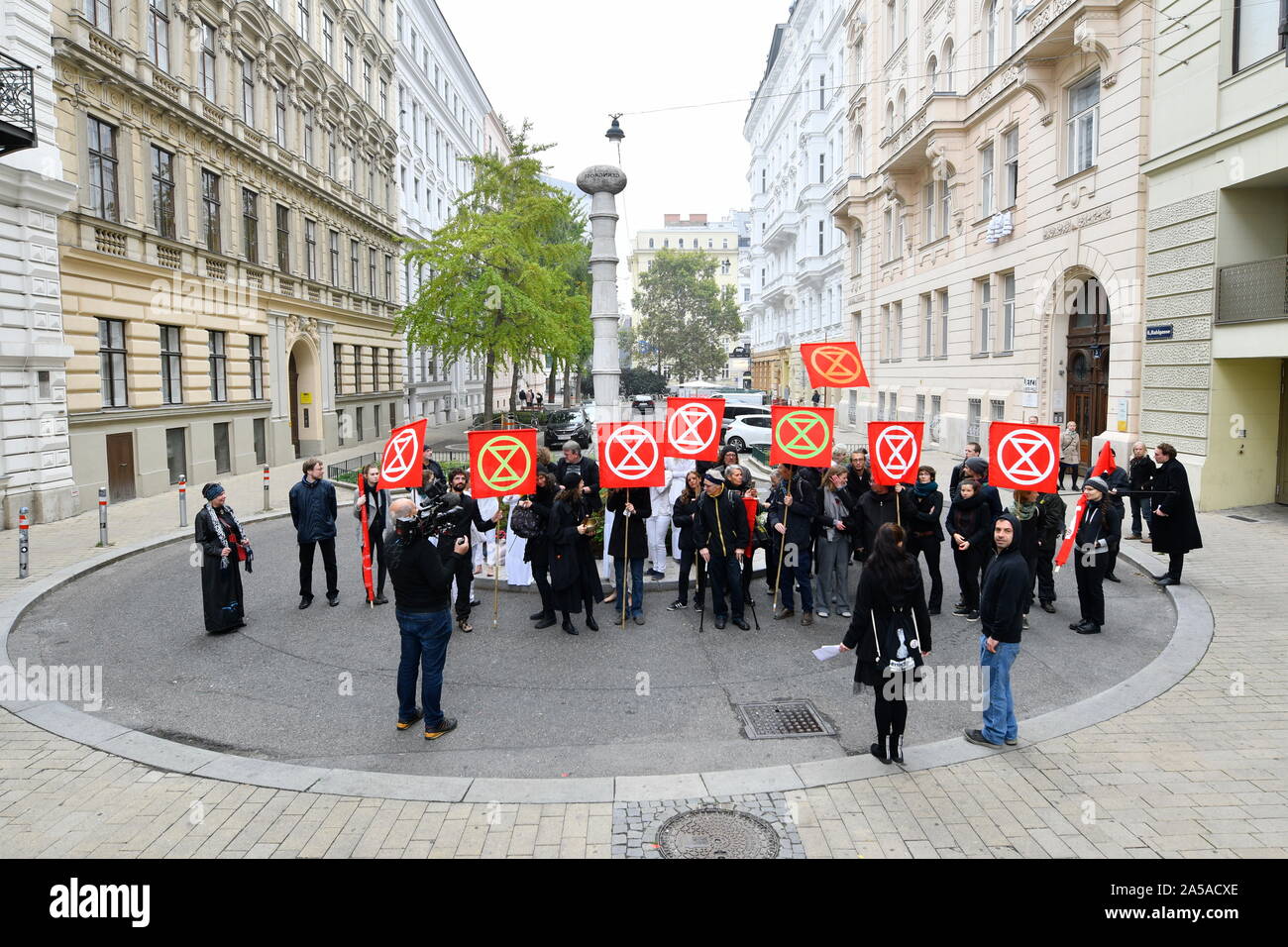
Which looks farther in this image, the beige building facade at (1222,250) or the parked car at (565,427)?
the parked car at (565,427)

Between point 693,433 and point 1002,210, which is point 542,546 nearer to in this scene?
point 693,433

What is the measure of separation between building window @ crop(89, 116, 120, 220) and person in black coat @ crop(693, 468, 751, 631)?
1602cm

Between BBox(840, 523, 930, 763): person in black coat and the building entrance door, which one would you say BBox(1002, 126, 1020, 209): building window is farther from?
BBox(840, 523, 930, 763): person in black coat

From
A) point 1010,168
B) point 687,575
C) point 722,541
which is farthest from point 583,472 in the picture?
point 1010,168

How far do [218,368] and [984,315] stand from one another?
911 inches

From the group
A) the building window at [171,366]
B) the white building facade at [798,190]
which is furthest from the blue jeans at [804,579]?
the white building facade at [798,190]

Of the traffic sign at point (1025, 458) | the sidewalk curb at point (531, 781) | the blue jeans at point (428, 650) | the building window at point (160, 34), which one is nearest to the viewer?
the sidewalk curb at point (531, 781)

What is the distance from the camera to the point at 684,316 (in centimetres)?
7406

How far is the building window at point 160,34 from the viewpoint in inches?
778

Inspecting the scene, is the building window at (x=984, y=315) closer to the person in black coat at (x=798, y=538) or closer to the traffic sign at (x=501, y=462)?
the person in black coat at (x=798, y=538)

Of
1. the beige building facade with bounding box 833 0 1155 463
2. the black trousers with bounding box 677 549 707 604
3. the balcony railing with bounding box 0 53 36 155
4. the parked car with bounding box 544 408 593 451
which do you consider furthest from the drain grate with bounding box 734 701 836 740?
the parked car with bounding box 544 408 593 451

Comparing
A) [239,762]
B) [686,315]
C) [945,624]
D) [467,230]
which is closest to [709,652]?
[945,624]

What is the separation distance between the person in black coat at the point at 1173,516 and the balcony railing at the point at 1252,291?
5.49 metres

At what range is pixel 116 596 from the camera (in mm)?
11188
